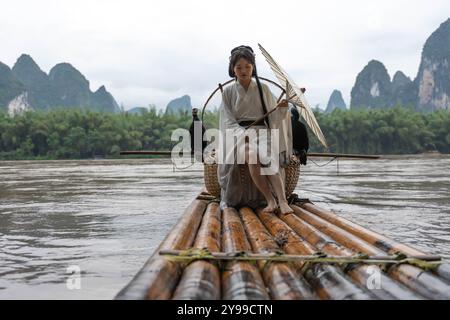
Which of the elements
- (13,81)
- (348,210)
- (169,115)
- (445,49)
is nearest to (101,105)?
(13,81)

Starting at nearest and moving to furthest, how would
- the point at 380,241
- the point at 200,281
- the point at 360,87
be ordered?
the point at 200,281 < the point at 380,241 < the point at 360,87

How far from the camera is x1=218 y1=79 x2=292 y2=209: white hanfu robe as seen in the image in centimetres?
299

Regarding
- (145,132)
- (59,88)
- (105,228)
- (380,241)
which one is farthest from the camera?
(59,88)

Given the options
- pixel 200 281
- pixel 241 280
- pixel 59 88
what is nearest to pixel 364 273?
pixel 241 280

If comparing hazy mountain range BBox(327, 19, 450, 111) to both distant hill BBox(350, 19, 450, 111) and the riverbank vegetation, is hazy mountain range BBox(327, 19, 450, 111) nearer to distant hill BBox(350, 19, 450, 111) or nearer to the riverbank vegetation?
distant hill BBox(350, 19, 450, 111)

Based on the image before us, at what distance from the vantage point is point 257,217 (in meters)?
2.69

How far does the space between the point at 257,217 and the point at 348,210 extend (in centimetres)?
163

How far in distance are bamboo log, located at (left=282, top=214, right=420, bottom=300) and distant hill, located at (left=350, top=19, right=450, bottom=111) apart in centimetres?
6178

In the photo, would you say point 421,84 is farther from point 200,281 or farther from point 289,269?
point 200,281

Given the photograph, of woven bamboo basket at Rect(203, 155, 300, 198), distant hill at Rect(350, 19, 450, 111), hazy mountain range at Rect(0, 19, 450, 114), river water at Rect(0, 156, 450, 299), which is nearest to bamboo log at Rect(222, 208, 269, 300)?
river water at Rect(0, 156, 450, 299)

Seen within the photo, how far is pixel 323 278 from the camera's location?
4.65ft

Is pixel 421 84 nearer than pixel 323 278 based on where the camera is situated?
No

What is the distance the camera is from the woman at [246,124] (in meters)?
2.91

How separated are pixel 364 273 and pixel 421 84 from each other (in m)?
67.1
